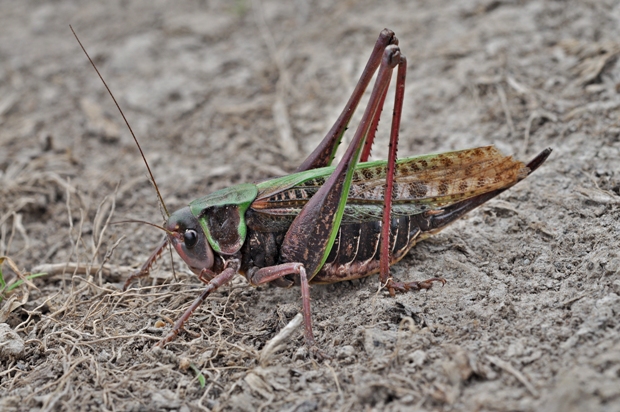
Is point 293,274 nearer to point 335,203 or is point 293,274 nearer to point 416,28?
point 335,203

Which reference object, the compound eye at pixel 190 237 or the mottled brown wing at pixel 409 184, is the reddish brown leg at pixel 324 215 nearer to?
the mottled brown wing at pixel 409 184

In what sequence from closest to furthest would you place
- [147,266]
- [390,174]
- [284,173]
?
[390,174] < [147,266] < [284,173]

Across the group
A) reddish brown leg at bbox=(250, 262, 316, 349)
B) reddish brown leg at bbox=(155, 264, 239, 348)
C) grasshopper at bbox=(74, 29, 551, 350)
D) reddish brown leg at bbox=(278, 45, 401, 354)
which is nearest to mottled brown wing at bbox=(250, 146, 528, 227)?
grasshopper at bbox=(74, 29, 551, 350)

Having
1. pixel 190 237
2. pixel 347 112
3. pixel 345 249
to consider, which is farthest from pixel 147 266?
pixel 347 112

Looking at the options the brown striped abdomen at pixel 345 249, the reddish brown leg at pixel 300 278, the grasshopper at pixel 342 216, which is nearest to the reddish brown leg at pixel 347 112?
the grasshopper at pixel 342 216

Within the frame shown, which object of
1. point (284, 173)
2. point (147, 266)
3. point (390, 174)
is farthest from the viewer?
point (284, 173)

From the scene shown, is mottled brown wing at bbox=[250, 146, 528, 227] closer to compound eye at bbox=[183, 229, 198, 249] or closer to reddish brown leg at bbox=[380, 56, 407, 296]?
reddish brown leg at bbox=[380, 56, 407, 296]

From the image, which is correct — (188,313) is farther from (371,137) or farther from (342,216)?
(371,137)
